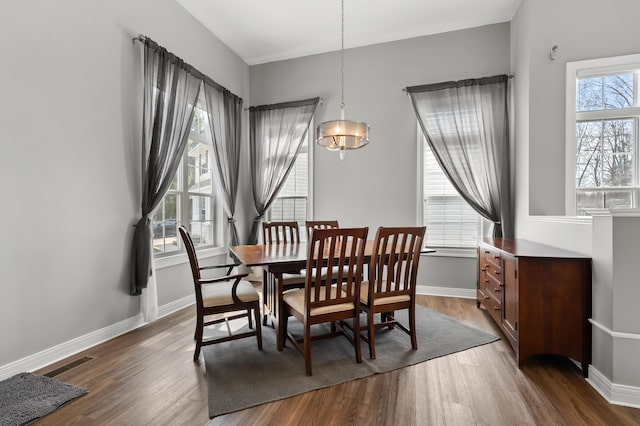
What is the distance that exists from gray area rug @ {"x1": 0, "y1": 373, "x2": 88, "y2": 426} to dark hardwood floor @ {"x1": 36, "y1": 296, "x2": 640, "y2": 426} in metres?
0.07

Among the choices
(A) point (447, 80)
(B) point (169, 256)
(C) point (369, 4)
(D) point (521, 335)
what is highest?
(C) point (369, 4)

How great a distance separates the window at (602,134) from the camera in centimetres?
296

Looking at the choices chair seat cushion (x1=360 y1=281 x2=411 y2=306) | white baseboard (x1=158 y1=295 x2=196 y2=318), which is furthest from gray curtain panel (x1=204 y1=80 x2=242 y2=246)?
chair seat cushion (x1=360 y1=281 x2=411 y2=306)

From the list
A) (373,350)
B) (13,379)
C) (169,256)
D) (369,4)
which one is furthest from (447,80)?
(13,379)

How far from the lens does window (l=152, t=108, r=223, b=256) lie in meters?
3.47

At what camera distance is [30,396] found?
1819 mm

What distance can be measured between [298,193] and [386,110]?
1782 mm

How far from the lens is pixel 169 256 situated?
3475 millimetres

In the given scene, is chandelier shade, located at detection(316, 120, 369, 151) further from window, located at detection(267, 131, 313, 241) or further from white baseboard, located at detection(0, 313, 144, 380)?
white baseboard, located at detection(0, 313, 144, 380)

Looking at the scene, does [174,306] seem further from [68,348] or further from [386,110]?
[386,110]

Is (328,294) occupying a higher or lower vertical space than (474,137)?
lower

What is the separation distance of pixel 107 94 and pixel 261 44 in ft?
8.11

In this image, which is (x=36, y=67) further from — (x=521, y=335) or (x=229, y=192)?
(x=521, y=335)

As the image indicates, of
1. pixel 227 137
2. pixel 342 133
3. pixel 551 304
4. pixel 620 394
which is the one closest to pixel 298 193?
pixel 227 137
